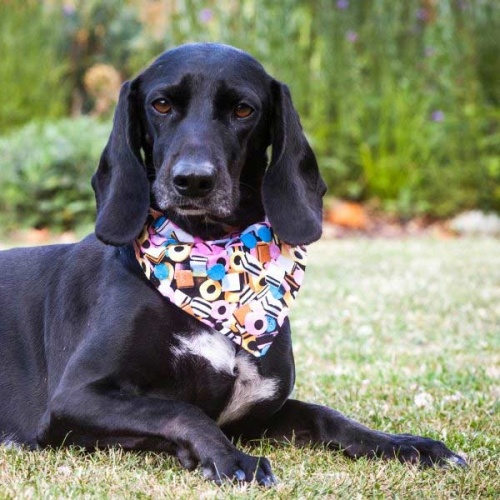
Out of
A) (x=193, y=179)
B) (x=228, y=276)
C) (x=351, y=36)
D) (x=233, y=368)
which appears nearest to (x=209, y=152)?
(x=193, y=179)

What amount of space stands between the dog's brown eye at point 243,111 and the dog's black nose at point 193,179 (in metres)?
0.36

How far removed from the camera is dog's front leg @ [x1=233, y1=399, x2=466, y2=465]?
326 centimetres

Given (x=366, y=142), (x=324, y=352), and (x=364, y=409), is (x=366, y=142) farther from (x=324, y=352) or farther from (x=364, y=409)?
(x=364, y=409)

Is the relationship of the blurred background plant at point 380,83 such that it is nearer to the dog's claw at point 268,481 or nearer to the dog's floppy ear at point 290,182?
the dog's floppy ear at point 290,182

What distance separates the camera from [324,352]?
5.19 m

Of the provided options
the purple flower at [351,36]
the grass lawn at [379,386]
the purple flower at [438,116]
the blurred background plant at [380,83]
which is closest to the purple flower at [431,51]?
the blurred background plant at [380,83]

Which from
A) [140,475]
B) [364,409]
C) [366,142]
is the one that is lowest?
[366,142]

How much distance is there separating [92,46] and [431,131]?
545 centimetres

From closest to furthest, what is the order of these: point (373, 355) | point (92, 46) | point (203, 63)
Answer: point (203, 63), point (373, 355), point (92, 46)

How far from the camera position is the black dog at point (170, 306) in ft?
10.5

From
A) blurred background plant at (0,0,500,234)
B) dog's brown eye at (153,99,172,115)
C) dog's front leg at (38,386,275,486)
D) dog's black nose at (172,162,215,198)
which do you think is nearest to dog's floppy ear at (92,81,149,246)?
dog's brown eye at (153,99,172,115)

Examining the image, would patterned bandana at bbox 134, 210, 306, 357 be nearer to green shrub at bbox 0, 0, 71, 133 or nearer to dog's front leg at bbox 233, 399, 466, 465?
dog's front leg at bbox 233, 399, 466, 465

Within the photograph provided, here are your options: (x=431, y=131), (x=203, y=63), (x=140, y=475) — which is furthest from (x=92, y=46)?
(x=140, y=475)

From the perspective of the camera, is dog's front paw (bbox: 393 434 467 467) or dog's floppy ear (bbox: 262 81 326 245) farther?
dog's floppy ear (bbox: 262 81 326 245)
